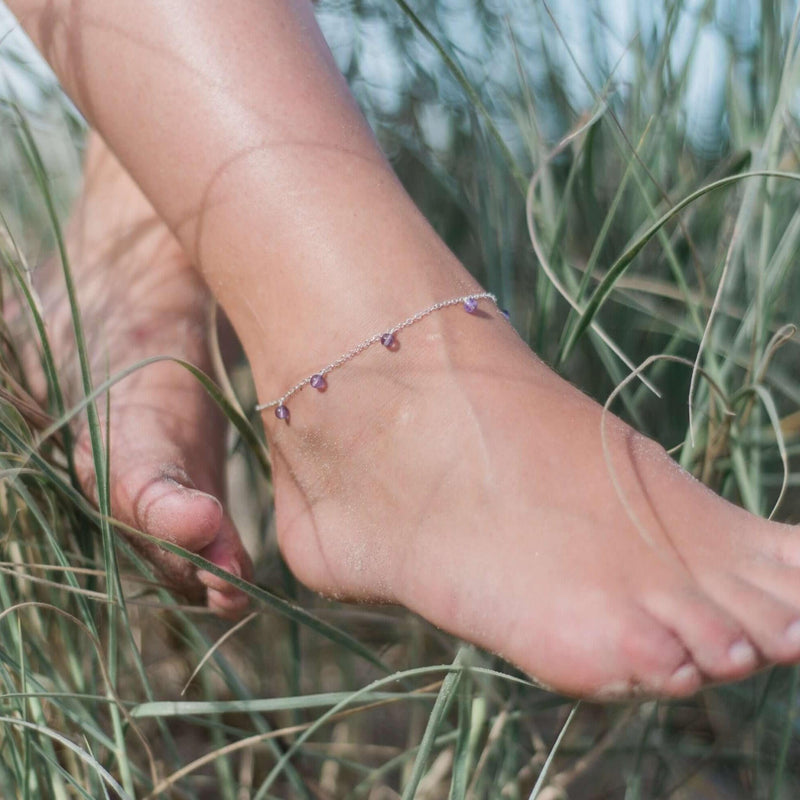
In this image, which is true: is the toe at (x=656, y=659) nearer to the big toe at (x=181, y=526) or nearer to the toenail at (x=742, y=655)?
the toenail at (x=742, y=655)

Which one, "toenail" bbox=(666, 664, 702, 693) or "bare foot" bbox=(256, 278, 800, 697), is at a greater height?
"bare foot" bbox=(256, 278, 800, 697)

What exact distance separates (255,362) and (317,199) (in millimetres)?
133

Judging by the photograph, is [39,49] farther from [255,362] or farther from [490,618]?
[490,618]

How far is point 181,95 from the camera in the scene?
0.66 meters

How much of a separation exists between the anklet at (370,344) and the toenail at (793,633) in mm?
283

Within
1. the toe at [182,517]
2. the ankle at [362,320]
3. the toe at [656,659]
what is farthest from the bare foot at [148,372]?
the toe at [656,659]

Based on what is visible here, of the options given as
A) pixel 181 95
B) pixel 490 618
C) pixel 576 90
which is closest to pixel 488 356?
pixel 490 618

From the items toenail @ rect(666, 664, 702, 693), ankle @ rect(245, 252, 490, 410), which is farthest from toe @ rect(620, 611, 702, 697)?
ankle @ rect(245, 252, 490, 410)

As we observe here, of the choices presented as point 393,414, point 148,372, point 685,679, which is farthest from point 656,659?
point 148,372

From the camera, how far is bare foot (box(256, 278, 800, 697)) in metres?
0.55

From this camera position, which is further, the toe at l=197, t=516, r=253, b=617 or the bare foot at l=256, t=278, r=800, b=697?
the toe at l=197, t=516, r=253, b=617

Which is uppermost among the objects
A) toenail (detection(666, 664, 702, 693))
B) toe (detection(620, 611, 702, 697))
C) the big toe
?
the big toe

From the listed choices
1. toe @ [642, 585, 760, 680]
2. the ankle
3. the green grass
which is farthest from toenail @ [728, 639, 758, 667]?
the ankle

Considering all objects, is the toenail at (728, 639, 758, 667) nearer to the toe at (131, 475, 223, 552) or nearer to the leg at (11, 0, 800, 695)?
the leg at (11, 0, 800, 695)
